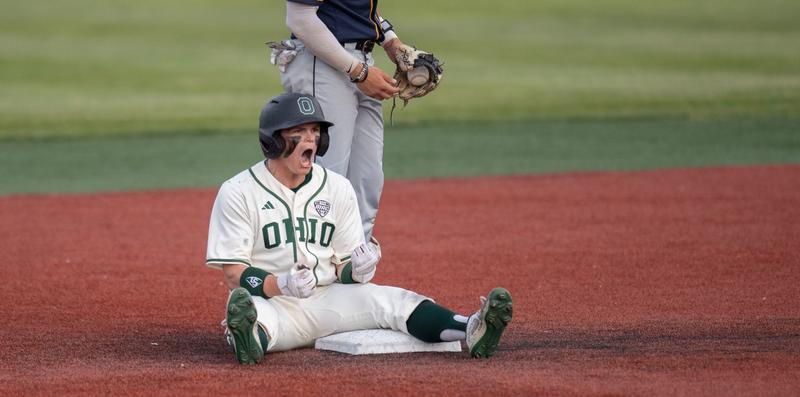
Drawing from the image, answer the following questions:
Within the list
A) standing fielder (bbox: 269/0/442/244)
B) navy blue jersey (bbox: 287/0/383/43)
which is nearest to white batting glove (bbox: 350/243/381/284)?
standing fielder (bbox: 269/0/442/244)

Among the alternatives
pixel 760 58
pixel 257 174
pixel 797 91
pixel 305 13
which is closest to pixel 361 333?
pixel 257 174

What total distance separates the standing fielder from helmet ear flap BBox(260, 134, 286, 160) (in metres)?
0.72

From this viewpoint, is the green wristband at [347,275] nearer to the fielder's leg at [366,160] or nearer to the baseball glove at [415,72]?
the fielder's leg at [366,160]

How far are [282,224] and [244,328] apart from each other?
63 centimetres

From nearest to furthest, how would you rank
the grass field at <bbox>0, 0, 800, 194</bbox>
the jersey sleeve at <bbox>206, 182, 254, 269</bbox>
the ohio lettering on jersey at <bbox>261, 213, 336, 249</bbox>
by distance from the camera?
1. the jersey sleeve at <bbox>206, 182, 254, 269</bbox>
2. the ohio lettering on jersey at <bbox>261, 213, 336, 249</bbox>
3. the grass field at <bbox>0, 0, 800, 194</bbox>

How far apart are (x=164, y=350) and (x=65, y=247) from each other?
10.6 feet

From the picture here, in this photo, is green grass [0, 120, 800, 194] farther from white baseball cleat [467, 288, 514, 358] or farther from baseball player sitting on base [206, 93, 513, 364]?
white baseball cleat [467, 288, 514, 358]

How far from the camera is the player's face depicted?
5.61 metres

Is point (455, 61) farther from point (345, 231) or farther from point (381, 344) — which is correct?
point (381, 344)

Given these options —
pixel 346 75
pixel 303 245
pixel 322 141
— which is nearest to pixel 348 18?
pixel 346 75

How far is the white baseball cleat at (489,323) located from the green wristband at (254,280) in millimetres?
852

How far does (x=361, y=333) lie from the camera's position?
571cm

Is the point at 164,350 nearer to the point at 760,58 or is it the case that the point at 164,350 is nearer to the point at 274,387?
the point at 274,387

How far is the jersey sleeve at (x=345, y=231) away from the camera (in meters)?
5.81
